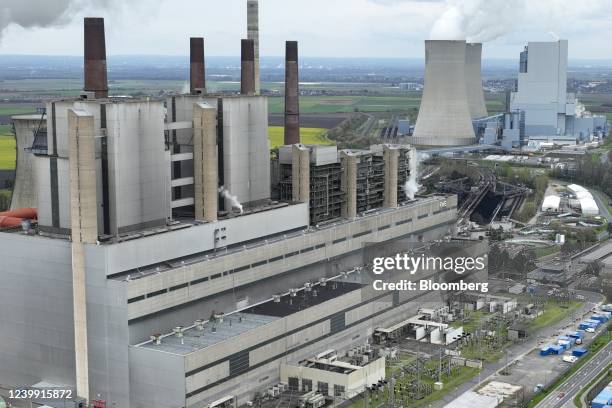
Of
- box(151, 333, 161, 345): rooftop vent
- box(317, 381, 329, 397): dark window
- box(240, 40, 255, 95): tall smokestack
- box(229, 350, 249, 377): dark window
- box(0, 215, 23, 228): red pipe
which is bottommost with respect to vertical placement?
box(317, 381, 329, 397): dark window

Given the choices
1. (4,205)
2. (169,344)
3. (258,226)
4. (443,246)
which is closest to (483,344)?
(443,246)

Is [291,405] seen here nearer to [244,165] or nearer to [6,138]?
[244,165]

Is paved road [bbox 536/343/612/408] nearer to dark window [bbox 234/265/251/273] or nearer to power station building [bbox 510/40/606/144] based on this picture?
dark window [bbox 234/265/251/273]

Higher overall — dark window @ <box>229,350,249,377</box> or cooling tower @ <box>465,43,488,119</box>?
cooling tower @ <box>465,43,488,119</box>

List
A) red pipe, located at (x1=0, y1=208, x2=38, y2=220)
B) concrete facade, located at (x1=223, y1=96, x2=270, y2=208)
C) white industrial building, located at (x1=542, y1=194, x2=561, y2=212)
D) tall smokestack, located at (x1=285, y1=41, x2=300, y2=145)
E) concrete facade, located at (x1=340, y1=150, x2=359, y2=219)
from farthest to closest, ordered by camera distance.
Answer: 1. white industrial building, located at (x1=542, y1=194, x2=561, y2=212)
2. tall smokestack, located at (x1=285, y1=41, x2=300, y2=145)
3. concrete facade, located at (x1=340, y1=150, x2=359, y2=219)
4. concrete facade, located at (x1=223, y1=96, x2=270, y2=208)
5. red pipe, located at (x1=0, y1=208, x2=38, y2=220)

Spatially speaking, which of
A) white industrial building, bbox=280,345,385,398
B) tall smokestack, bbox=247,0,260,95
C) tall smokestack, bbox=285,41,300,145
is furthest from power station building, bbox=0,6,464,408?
tall smokestack, bbox=247,0,260,95
